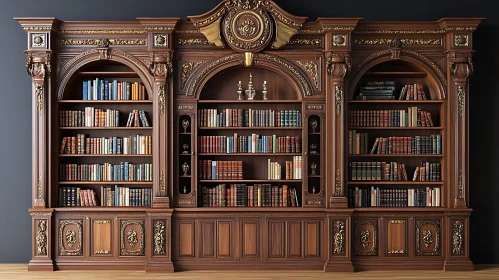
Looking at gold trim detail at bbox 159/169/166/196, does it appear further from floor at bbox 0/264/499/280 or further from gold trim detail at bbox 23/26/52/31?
gold trim detail at bbox 23/26/52/31

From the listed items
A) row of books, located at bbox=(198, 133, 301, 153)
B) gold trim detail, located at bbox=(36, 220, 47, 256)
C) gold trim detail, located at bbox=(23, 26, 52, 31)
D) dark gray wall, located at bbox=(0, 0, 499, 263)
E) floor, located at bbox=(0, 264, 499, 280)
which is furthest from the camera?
dark gray wall, located at bbox=(0, 0, 499, 263)

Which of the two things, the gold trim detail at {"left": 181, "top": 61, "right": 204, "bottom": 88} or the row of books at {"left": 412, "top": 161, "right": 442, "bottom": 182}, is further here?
the row of books at {"left": 412, "top": 161, "right": 442, "bottom": 182}

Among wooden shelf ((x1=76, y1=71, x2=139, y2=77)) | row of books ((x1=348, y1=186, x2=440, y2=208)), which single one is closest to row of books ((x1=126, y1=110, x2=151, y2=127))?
wooden shelf ((x1=76, y1=71, x2=139, y2=77))

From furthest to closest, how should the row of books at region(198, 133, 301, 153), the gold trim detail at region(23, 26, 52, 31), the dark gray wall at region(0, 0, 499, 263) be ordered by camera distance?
the dark gray wall at region(0, 0, 499, 263), the row of books at region(198, 133, 301, 153), the gold trim detail at region(23, 26, 52, 31)

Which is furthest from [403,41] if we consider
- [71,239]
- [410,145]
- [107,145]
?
[71,239]

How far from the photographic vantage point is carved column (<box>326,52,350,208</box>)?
659 cm

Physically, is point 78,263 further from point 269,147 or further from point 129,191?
point 269,147

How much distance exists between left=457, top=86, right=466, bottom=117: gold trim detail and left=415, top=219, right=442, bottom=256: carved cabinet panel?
4.42 ft

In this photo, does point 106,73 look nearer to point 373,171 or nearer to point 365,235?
point 373,171

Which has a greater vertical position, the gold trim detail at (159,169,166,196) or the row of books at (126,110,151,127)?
the row of books at (126,110,151,127)

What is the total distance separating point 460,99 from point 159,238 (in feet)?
13.0

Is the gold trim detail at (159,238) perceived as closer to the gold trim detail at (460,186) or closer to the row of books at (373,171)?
the row of books at (373,171)

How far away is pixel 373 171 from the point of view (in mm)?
6844

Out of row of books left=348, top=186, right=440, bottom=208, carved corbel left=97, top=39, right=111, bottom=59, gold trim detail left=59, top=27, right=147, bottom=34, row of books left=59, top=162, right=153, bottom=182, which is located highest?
gold trim detail left=59, top=27, right=147, bottom=34
